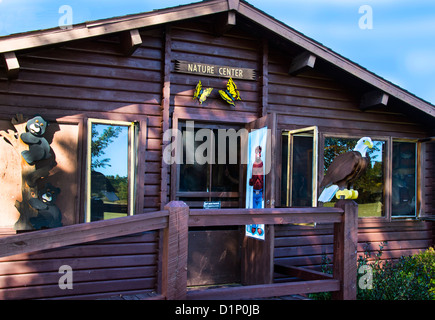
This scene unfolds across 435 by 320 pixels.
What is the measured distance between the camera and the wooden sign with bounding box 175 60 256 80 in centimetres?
598

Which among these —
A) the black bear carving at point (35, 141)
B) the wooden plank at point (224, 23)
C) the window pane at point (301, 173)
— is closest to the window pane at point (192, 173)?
the window pane at point (301, 173)

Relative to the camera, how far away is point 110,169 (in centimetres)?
553

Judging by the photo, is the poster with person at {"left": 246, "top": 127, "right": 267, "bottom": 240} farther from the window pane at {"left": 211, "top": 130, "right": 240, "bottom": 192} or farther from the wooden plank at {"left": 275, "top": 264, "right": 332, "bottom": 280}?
the wooden plank at {"left": 275, "top": 264, "right": 332, "bottom": 280}

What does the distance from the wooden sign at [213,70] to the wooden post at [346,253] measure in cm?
278

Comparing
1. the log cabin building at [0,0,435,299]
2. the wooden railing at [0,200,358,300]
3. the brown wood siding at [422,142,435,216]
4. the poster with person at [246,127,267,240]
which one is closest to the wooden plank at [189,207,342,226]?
the wooden railing at [0,200,358,300]

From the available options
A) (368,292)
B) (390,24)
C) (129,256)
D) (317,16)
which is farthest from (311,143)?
(317,16)

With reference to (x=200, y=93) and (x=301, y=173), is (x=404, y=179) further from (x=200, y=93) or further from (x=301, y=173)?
(x=200, y=93)

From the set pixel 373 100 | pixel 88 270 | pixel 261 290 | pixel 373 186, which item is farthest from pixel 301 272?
pixel 373 100

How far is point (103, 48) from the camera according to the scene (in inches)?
220

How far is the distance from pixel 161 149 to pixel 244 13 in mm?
2198

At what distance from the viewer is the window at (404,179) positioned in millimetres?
7434

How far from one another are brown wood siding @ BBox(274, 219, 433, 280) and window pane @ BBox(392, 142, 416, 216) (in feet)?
0.86
